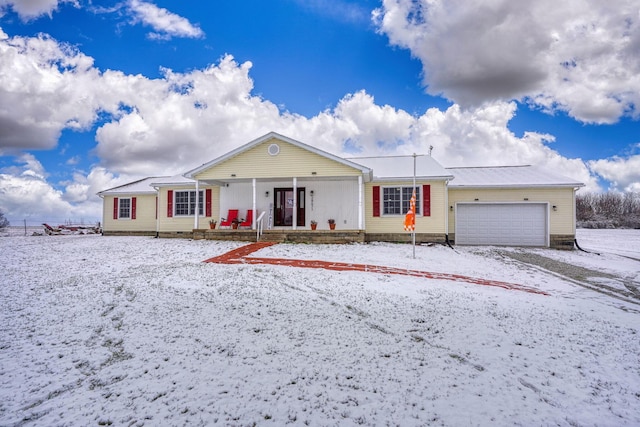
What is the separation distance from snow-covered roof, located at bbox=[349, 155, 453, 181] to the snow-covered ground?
8835mm

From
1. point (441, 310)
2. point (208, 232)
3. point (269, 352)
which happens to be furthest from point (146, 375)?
point (208, 232)

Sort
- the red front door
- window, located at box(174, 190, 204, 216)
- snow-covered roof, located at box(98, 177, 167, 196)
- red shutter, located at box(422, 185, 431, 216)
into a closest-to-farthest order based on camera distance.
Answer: red shutter, located at box(422, 185, 431, 216) → the red front door → window, located at box(174, 190, 204, 216) → snow-covered roof, located at box(98, 177, 167, 196)

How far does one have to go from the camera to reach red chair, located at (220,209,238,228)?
1599cm

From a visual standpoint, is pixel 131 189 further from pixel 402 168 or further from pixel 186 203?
pixel 402 168

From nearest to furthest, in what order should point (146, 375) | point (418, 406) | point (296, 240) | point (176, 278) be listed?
point (418, 406) → point (146, 375) → point (176, 278) → point (296, 240)

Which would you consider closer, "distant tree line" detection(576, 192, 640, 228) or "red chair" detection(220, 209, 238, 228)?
"red chair" detection(220, 209, 238, 228)

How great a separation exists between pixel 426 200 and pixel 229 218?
9384 mm

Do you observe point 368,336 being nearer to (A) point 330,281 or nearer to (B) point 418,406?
(B) point 418,406

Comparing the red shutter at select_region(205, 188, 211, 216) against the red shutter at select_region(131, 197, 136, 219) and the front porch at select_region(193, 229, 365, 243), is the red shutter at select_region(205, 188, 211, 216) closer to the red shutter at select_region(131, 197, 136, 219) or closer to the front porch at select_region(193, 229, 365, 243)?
the front porch at select_region(193, 229, 365, 243)

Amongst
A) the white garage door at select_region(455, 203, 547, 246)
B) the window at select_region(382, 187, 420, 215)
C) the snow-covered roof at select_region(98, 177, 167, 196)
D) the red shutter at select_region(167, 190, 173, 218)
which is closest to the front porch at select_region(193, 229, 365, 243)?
the window at select_region(382, 187, 420, 215)

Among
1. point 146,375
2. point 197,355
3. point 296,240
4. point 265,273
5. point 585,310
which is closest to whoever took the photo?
point 146,375

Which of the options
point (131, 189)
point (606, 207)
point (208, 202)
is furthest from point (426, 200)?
point (606, 207)

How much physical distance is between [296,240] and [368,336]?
33.3ft

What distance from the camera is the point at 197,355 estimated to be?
3.59 m
